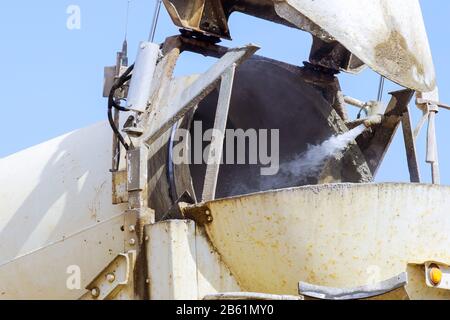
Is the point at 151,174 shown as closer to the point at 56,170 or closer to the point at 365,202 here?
the point at 56,170

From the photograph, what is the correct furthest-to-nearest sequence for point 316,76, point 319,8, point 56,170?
point 316,76 < point 56,170 < point 319,8

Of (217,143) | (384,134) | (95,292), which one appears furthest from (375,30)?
(95,292)

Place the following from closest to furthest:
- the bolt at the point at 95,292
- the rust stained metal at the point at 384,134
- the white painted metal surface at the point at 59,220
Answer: the bolt at the point at 95,292 < the white painted metal surface at the point at 59,220 < the rust stained metal at the point at 384,134

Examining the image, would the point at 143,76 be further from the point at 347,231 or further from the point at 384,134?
the point at 384,134

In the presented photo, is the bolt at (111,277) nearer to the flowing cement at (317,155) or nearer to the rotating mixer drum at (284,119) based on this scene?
the rotating mixer drum at (284,119)

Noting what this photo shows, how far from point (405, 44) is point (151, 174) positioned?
5.06 feet

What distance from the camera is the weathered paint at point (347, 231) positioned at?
16.1ft

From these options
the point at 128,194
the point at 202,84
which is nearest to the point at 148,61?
the point at 202,84

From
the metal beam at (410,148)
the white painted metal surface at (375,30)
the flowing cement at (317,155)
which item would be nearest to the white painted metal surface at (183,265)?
the white painted metal surface at (375,30)

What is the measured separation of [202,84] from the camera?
18.1ft

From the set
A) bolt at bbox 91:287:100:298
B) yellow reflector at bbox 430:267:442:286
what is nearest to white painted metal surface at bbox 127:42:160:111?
bolt at bbox 91:287:100:298

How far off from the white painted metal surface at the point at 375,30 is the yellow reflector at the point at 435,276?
1067mm

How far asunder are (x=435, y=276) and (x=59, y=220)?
2.14 meters

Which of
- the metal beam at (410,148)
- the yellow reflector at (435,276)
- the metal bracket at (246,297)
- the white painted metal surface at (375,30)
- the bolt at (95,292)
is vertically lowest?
the metal bracket at (246,297)
